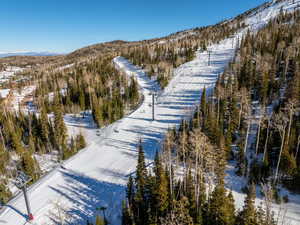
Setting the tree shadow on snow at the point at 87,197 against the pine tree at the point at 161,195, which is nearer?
the pine tree at the point at 161,195

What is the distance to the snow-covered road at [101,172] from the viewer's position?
18.6 m

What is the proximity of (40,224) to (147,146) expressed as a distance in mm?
16455

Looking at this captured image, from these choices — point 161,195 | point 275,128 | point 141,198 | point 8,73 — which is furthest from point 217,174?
point 8,73

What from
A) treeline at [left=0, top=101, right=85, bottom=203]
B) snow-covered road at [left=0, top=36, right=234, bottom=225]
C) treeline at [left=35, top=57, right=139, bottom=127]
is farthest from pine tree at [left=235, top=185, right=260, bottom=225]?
treeline at [left=35, top=57, right=139, bottom=127]

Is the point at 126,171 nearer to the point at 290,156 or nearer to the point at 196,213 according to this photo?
the point at 196,213

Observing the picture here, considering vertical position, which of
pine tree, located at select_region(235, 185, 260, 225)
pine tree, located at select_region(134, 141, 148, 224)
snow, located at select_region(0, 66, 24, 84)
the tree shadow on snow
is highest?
snow, located at select_region(0, 66, 24, 84)

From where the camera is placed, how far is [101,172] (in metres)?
24.3

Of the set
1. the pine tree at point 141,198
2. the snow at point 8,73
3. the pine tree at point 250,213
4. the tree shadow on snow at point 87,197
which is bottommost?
the tree shadow on snow at point 87,197

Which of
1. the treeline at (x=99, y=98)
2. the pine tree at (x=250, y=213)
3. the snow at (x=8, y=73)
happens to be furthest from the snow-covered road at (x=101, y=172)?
the snow at (x=8, y=73)

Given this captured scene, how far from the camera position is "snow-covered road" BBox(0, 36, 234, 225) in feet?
61.0

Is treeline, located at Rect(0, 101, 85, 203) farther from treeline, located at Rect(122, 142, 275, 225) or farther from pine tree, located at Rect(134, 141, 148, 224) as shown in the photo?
treeline, located at Rect(122, 142, 275, 225)

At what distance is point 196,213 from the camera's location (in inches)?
563

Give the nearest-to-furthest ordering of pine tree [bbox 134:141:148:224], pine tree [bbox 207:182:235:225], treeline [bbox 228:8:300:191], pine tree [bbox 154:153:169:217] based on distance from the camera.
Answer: pine tree [bbox 207:182:235:225], pine tree [bbox 154:153:169:217], pine tree [bbox 134:141:148:224], treeline [bbox 228:8:300:191]

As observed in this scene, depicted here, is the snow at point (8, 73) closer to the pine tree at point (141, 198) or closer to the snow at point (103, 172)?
the snow at point (103, 172)
